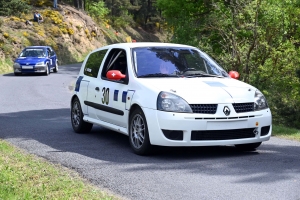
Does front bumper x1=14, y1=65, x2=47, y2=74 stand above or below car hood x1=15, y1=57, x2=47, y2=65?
below

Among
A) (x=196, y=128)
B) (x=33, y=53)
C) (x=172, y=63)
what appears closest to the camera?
(x=196, y=128)

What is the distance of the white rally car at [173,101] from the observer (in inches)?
336

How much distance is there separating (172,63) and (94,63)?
6.40 feet

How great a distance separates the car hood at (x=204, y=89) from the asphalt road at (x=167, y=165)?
0.84 m

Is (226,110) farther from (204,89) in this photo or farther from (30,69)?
(30,69)

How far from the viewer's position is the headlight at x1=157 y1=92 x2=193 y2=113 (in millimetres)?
8514

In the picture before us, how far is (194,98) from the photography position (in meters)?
8.55

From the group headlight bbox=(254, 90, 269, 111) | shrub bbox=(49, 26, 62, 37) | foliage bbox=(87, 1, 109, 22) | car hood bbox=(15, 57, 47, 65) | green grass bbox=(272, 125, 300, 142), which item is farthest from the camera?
foliage bbox=(87, 1, 109, 22)

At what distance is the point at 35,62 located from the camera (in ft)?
108

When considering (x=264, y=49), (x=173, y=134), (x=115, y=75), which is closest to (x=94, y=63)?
(x=115, y=75)

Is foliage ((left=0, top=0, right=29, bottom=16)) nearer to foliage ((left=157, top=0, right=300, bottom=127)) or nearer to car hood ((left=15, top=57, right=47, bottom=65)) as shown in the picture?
car hood ((left=15, top=57, right=47, bottom=65))

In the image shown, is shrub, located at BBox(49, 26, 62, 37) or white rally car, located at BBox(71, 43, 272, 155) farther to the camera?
shrub, located at BBox(49, 26, 62, 37)

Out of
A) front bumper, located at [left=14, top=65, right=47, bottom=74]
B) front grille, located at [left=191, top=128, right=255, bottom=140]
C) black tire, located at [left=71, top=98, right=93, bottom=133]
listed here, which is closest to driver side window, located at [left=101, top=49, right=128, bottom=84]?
black tire, located at [left=71, top=98, right=93, bottom=133]

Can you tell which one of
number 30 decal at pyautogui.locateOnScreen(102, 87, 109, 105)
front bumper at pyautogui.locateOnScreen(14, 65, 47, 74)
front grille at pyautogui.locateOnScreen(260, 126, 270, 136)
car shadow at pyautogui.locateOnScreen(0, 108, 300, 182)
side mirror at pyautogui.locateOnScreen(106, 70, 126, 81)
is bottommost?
front bumper at pyautogui.locateOnScreen(14, 65, 47, 74)
